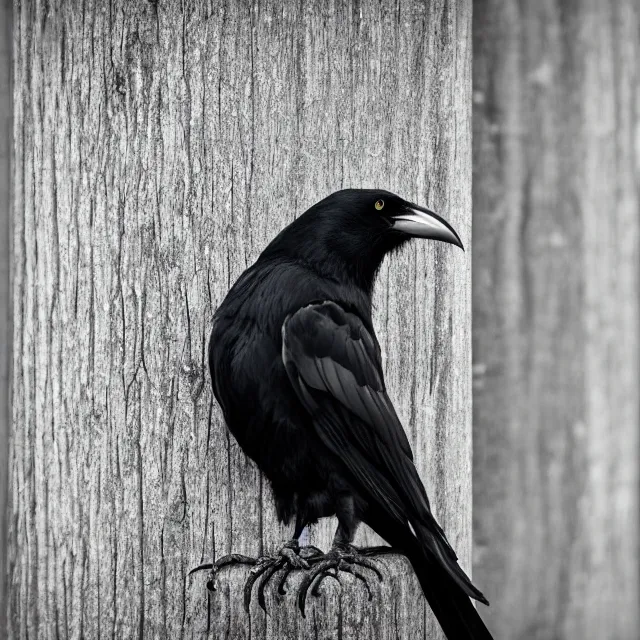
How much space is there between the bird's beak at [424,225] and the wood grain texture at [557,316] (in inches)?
5.8

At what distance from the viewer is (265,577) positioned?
1.73 m

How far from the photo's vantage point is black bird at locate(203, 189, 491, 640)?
1817 millimetres

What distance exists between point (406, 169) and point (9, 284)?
0.96 meters

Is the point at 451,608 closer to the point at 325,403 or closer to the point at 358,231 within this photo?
the point at 325,403

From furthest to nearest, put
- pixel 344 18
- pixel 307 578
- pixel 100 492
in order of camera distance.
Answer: pixel 344 18 < pixel 100 492 < pixel 307 578

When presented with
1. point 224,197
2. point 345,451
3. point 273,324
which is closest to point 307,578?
point 345,451

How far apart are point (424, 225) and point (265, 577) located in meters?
0.86

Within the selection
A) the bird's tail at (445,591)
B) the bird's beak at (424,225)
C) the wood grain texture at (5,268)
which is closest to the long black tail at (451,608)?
the bird's tail at (445,591)

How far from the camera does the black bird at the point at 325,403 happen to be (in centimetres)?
182

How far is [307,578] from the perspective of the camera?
1691 mm

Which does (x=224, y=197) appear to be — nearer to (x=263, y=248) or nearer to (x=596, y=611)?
(x=263, y=248)

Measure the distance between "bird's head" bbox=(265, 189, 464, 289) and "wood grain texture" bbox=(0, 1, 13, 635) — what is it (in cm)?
63

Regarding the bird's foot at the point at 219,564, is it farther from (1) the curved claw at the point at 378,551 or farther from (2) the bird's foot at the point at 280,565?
(1) the curved claw at the point at 378,551

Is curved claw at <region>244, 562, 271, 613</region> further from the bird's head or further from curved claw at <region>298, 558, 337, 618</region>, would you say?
the bird's head
